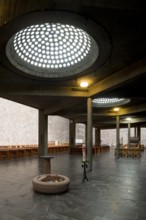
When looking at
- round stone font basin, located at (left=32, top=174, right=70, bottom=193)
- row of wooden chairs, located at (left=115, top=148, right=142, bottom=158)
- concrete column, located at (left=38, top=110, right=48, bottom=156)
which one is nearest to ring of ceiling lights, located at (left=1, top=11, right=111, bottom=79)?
round stone font basin, located at (left=32, top=174, right=70, bottom=193)

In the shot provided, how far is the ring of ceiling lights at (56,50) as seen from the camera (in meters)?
9.36

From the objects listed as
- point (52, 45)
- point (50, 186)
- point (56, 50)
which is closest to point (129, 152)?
point (56, 50)

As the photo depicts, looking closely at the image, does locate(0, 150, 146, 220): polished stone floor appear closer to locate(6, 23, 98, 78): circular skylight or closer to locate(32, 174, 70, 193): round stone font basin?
locate(32, 174, 70, 193): round stone font basin

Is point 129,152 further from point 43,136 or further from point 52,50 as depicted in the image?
point 52,50

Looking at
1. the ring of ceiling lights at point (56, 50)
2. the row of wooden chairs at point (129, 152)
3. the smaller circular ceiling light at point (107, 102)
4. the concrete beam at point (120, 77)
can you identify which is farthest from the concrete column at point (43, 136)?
the ring of ceiling lights at point (56, 50)

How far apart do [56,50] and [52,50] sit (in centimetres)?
20

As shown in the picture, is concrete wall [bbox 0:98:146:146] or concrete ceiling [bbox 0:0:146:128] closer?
concrete ceiling [bbox 0:0:146:128]

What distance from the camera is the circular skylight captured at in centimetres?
985

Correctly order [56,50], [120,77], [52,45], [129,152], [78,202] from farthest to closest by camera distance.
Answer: [129,152] → [56,50] → [52,45] → [120,77] → [78,202]

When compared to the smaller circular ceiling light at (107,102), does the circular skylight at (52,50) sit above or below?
above

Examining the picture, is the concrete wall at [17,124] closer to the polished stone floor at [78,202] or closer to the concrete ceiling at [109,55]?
the concrete ceiling at [109,55]

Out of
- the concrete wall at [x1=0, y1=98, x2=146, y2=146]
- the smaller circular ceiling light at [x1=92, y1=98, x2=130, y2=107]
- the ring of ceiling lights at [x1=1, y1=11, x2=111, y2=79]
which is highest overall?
the ring of ceiling lights at [x1=1, y1=11, x2=111, y2=79]

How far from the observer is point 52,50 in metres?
11.8

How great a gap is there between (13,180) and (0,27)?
6717 millimetres
